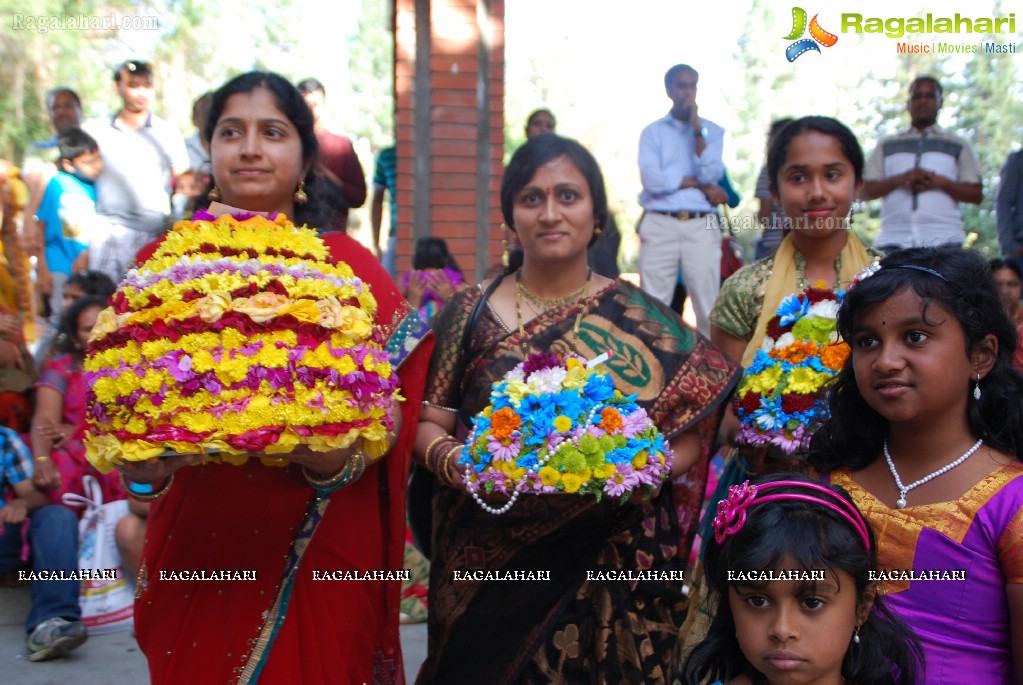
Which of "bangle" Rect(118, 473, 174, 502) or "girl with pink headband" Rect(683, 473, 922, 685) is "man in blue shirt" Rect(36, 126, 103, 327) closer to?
"bangle" Rect(118, 473, 174, 502)

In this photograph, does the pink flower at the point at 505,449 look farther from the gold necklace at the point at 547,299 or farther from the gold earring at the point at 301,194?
the gold earring at the point at 301,194

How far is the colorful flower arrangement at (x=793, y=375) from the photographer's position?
329cm

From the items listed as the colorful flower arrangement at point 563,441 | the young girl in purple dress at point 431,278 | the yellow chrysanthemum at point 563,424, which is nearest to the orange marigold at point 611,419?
the colorful flower arrangement at point 563,441

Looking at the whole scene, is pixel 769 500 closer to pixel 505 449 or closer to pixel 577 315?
pixel 505 449

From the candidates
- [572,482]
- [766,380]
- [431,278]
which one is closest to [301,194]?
[572,482]

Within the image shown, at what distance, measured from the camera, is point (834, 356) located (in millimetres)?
3324

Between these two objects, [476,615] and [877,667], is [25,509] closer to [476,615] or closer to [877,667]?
[476,615]

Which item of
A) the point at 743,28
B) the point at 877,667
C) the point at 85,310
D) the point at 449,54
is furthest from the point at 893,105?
the point at 877,667

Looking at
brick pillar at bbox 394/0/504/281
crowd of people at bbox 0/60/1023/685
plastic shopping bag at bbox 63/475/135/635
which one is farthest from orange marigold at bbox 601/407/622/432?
brick pillar at bbox 394/0/504/281

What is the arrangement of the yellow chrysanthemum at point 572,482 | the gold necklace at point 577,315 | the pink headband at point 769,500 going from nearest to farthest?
the pink headband at point 769,500
the yellow chrysanthemum at point 572,482
the gold necklace at point 577,315

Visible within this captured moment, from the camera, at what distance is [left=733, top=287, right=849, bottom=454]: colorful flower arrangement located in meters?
3.29

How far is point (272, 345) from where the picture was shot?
2.47m

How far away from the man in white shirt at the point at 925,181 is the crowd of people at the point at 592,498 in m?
3.91

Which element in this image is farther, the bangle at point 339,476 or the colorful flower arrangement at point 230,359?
the bangle at point 339,476
